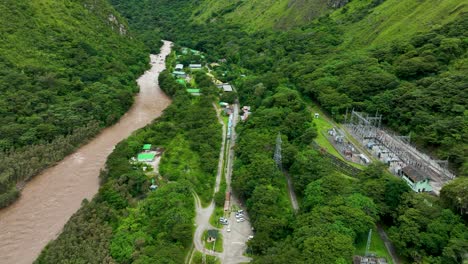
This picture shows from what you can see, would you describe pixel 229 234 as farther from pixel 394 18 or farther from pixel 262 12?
pixel 262 12

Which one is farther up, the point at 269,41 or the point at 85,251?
the point at 269,41

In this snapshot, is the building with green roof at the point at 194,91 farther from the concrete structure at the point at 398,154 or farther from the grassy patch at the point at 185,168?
the concrete structure at the point at 398,154

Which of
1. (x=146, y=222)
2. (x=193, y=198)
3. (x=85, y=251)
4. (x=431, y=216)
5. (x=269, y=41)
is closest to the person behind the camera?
(x=431, y=216)

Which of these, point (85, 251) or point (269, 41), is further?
point (269, 41)

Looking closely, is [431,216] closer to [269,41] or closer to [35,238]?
[35,238]

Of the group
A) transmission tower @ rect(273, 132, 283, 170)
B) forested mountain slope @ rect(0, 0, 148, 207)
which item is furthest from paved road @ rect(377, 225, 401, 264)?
forested mountain slope @ rect(0, 0, 148, 207)

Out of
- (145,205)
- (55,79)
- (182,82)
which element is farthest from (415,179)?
(55,79)

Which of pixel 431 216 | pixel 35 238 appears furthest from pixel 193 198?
pixel 431 216
